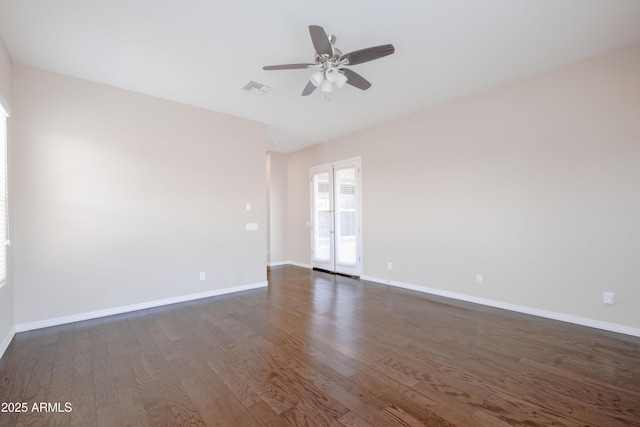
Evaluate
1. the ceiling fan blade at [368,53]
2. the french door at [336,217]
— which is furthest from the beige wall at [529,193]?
Answer: the ceiling fan blade at [368,53]

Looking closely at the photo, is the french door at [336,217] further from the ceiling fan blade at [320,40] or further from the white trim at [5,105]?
the white trim at [5,105]

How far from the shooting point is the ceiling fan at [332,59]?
2.24m

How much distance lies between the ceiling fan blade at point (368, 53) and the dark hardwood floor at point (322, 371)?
2603mm

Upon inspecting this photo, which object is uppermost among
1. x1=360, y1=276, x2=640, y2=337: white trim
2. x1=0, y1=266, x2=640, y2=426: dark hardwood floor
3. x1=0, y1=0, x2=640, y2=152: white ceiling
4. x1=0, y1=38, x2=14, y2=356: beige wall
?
x1=0, y1=0, x2=640, y2=152: white ceiling

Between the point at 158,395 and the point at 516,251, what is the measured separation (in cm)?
412

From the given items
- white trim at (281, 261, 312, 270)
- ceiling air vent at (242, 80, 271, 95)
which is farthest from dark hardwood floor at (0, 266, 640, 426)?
white trim at (281, 261, 312, 270)

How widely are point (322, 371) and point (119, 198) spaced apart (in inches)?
132

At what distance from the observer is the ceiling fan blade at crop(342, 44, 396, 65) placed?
229cm

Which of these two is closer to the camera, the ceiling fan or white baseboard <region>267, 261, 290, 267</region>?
the ceiling fan

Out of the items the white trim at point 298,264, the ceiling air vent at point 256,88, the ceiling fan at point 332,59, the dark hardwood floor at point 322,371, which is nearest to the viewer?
the dark hardwood floor at point 322,371

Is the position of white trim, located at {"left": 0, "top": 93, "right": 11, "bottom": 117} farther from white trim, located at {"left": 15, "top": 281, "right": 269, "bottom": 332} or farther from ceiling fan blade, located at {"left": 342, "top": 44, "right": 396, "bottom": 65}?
ceiling fan blade, located at {"left": 342, "top": 44, "right": 396, "bottom": 65}

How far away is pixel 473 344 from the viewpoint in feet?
Answer: 8.98

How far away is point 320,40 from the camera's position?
2223 millimetres

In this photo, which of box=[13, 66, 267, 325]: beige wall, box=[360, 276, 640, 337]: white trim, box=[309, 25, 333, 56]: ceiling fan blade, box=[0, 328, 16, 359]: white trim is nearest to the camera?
box=[309, 25, 333, 56]: ceiling fan blade
